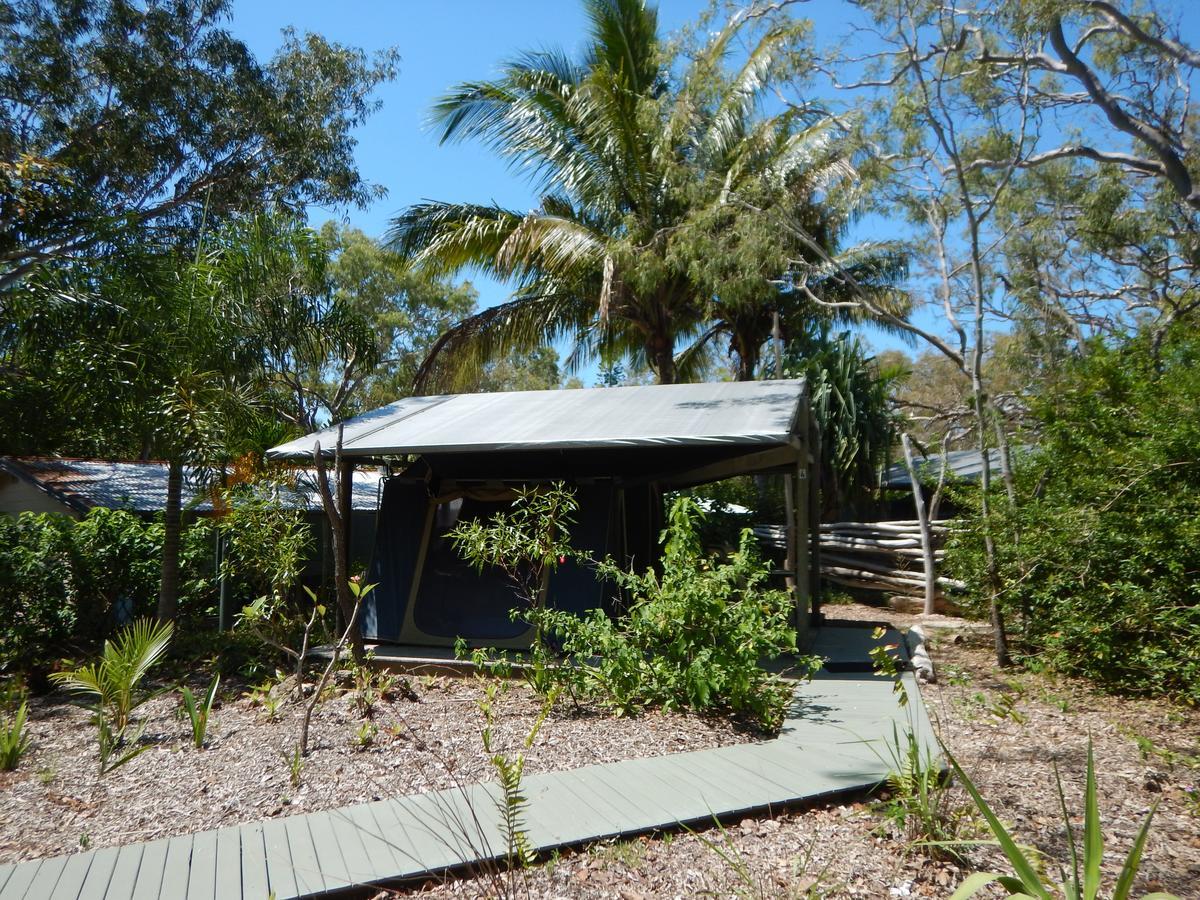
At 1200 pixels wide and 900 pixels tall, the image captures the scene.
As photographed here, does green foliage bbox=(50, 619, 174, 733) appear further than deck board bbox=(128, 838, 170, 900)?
Yes

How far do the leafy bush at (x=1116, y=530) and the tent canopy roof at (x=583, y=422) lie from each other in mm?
2225

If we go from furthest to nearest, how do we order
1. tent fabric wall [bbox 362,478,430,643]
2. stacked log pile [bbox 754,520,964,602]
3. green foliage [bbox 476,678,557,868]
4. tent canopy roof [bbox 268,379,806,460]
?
stacked log pile [bbox 754,520,964,602]
tent fabric wall [bbox 362,478,430,643]
tent canopy roof [bbox 268,379,806,460]
green foliage [bbox 476,678,557,868]

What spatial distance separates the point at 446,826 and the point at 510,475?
5.94 m

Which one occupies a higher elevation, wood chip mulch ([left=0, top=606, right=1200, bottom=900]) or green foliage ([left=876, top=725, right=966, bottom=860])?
green foliage ([left=876, top=725, right=966, bottom=860])

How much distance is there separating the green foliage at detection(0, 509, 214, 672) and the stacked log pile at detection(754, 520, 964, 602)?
955 cm

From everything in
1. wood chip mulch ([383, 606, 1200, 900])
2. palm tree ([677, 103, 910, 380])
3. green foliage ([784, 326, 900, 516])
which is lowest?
wood chip mulch ([383, 606, 1200, 900])

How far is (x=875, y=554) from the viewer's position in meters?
14.4

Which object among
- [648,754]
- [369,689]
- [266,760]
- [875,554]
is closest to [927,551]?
[875,554]

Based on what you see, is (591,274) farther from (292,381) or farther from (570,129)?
(292,381)

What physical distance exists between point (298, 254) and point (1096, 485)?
8232 mm

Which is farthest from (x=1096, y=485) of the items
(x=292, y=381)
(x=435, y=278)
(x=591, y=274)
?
(x=435, y=278)

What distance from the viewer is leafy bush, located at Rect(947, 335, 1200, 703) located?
6391 mm

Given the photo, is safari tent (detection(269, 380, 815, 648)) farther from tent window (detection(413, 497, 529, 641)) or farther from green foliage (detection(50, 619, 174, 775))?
green foliage (detection(50, 619, 174, 775))

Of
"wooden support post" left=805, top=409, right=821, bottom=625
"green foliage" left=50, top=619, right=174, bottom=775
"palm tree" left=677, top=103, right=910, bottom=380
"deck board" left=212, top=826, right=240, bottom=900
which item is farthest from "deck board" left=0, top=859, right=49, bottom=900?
"palm tree" left=677, top=103, right=910, bottom=380
